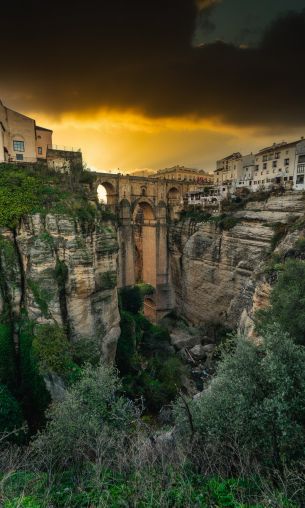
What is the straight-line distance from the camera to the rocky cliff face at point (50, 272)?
40.7ft

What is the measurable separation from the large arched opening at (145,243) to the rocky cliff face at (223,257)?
9.43ft

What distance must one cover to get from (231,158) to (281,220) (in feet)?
87.3

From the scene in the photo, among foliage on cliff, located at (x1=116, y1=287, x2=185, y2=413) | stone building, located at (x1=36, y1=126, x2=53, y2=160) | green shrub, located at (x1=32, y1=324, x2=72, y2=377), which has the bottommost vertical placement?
foliage on cliff, located at (x1=116, y1=287, x2=185, y2=413)

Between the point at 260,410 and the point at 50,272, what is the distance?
10035 mm

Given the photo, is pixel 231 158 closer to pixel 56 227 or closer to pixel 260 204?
pixel 260 204

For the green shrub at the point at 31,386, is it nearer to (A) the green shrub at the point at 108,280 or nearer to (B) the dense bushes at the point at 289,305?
(A) the green shrub at the point at 108,280

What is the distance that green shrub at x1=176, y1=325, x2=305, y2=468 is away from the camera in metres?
5.80

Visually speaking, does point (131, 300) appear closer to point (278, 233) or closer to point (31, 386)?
point (31, 386)

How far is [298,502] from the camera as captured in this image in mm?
4699

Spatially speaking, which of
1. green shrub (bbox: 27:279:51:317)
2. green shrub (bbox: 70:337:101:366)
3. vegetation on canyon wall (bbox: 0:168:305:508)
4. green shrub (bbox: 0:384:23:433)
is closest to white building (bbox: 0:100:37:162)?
vegetation on canyon wall (bbox: 0:168:305:508)

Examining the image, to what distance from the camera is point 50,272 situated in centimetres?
1245

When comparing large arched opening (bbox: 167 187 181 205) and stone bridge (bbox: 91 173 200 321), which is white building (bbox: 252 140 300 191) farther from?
stone bridge (bbox: 91 173 200 321)

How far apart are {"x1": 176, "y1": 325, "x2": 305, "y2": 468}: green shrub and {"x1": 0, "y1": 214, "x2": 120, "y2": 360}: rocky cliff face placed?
763 centimetres

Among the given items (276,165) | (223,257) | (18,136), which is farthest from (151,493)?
(276,165)
